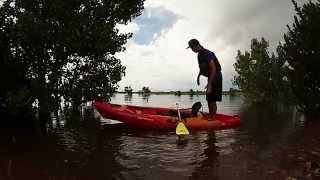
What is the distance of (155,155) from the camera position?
39.0 feet

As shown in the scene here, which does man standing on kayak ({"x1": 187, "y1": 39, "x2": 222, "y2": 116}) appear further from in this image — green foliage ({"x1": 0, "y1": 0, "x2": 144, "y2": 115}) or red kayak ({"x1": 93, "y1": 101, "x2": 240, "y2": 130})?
green foliage ({"x1": 0, "y1": 0, "x2": 144, "y2": 115})

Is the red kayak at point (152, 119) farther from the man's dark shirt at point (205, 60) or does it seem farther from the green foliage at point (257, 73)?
the green foliage at point (257, 73)

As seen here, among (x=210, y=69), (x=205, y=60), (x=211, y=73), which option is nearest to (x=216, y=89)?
(x=211, y=73)

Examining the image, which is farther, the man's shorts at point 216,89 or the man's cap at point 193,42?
the man's shorts at point 216,89

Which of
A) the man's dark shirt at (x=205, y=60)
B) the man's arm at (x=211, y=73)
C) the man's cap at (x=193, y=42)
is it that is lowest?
the man's arm at (x=211, y=73)

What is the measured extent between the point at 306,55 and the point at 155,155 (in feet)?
33.9

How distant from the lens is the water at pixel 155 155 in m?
9.57

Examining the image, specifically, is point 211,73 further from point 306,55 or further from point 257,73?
point 257,73

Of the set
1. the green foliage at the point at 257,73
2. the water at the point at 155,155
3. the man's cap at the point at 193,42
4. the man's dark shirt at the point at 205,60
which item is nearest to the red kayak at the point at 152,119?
the water at the point at 155,155

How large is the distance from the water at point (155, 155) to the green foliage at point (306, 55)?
3.39m

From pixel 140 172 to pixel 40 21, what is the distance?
24.3 feet

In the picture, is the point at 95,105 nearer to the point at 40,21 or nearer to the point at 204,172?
the point at 40,21

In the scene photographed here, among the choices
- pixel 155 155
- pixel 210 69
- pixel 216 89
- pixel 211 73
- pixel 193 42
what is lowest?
pixel 155 155

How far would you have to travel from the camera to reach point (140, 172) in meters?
9.84
